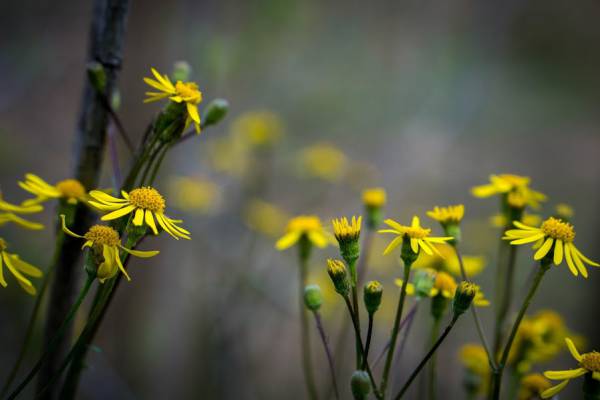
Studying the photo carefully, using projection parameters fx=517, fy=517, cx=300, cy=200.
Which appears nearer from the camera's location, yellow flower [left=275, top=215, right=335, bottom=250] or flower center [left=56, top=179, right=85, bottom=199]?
flower center [left=56, top=179, right=85, bottom=199]

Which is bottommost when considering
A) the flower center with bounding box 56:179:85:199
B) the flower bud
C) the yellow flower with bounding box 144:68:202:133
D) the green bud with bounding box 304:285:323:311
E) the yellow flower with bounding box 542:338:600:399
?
the yellow flower with bounding box 542:338:600:399

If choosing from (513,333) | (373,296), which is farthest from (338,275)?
(513,333)

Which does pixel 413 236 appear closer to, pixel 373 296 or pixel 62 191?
pixel 373 296

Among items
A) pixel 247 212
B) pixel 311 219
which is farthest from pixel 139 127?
pixel 311 219

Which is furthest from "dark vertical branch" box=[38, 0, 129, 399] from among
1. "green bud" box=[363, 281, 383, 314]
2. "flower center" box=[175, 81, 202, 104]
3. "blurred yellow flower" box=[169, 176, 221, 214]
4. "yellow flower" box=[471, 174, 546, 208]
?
"blurred yellow flower" box=[169, 176, 221, 214]

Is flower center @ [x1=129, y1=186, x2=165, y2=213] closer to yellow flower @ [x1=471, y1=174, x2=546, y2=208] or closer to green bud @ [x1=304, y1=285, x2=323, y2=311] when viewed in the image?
green bud @ [x1=304, y1=285, x2=323, y2=311]

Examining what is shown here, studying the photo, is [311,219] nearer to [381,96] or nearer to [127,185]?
[127,185]

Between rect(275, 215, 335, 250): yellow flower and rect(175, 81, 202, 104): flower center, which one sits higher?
rect(175, 81, 202, 104): flower center
